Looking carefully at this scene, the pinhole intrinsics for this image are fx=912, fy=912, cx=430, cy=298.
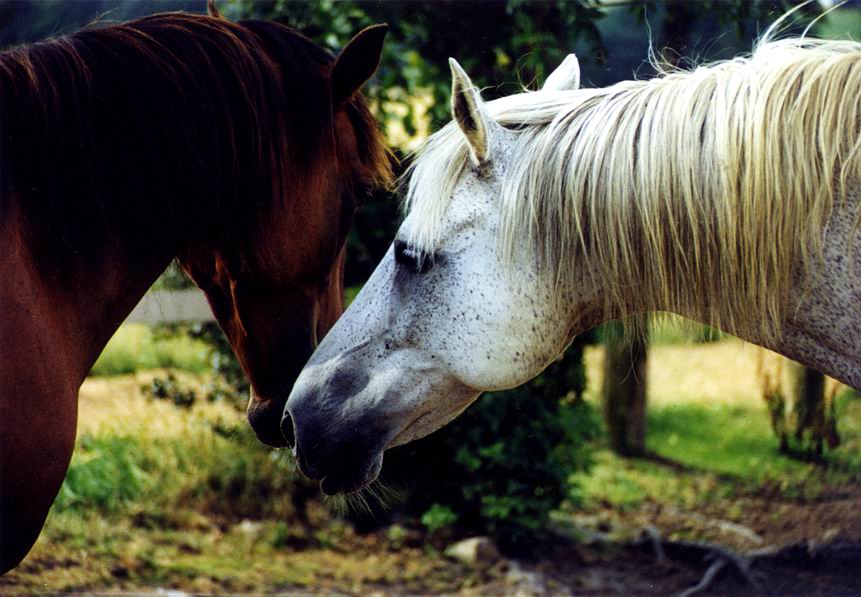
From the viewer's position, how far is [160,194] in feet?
7.14

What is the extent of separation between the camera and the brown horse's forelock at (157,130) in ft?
6.68

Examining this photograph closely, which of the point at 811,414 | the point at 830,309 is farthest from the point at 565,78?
the point at 811,414

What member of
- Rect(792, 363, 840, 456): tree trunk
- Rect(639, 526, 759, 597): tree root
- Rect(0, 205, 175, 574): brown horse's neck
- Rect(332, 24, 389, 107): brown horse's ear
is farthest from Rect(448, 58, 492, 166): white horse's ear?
Rect(792, 363, 840, 456): tree trunk

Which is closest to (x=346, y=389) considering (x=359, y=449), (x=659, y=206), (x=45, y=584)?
(x=359, y=449)

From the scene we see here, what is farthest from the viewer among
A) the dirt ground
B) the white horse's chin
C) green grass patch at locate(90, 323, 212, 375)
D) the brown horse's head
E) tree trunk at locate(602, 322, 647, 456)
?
tree trunk at locate(602, 322, 647, 456)

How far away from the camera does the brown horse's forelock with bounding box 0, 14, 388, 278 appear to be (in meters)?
2.04

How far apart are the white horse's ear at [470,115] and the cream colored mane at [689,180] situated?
70 mm

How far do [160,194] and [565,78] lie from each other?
1040mm

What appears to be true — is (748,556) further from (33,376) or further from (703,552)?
(33,376)

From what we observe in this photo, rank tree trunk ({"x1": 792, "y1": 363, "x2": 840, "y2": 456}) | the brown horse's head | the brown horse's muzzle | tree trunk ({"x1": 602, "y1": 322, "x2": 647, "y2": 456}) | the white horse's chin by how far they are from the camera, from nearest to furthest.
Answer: the white horse's chin
the brown horse's head
the brown horse's muzzle
tree trunk ({"x1": 792, "y1": 363, "x2": 840, "y2": 456})
tree trunk ({"x1": 602, "y1": 322, "x2": 647, "y2": 456})

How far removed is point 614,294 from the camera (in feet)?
6.72

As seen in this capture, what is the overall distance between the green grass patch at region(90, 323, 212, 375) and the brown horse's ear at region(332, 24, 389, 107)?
9.55ft

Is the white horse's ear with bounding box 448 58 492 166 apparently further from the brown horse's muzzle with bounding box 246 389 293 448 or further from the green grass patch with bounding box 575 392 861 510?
the green grass patch with bounding box 575 392 861 510

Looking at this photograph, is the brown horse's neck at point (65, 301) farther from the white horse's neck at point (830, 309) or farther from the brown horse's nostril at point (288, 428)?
the white horse's neck at point (830, 309)
